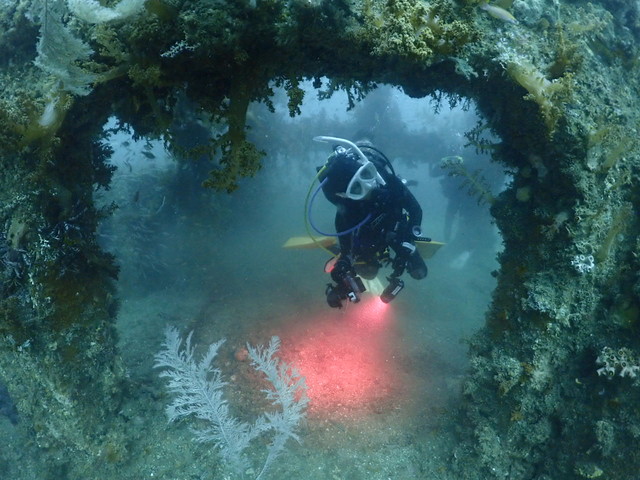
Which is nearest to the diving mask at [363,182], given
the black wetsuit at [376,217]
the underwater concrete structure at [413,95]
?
the black wetsuit at [376,217]

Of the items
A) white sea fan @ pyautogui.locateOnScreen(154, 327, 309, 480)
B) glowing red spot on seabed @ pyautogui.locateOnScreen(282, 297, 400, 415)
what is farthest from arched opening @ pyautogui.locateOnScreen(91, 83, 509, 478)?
white sea fan @ pyautogui.locateOnScreen(154, 327, 309, 480)

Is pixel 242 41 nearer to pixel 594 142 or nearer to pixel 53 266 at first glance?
pixel 53 266

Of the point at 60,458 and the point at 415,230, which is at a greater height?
the point at 415,230

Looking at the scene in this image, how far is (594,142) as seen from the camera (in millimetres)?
3658

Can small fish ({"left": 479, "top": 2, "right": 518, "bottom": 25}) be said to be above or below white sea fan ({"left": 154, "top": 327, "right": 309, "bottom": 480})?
above

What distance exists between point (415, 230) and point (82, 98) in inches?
166

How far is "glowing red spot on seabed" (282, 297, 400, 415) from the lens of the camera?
5402 mm

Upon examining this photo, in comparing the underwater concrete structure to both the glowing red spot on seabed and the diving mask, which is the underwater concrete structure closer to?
the diving mask

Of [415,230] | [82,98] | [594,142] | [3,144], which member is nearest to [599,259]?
→ [594,142]

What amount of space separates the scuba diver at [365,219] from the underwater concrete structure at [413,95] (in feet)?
3.79

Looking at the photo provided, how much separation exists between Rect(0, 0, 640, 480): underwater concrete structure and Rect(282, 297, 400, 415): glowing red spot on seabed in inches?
60.3

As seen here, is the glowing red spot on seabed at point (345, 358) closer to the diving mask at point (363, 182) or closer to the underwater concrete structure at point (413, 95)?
the underwater concrete structure at point (413, 95)

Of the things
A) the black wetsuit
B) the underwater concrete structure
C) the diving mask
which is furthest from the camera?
the black wetsuit

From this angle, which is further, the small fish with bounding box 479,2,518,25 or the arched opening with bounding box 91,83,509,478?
the arched opening with bounding box 91,83,509,478
